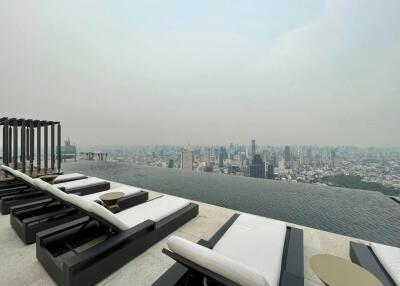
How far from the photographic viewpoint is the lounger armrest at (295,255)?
1.47 meters

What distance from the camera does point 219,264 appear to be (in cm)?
94

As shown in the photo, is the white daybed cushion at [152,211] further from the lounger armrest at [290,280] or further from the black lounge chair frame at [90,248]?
the lounger armrest at [290,280]

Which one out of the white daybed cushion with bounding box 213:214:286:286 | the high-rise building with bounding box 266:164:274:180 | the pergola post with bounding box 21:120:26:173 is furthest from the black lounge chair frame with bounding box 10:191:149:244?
the high-rise building with bounding box 266:164:274:180

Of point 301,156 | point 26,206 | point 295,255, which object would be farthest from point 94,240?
point 301,156

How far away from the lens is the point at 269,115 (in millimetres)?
15258

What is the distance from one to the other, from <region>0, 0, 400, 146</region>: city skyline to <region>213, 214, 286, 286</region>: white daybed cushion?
1119 cm

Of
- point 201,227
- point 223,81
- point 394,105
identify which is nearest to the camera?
point 201,227

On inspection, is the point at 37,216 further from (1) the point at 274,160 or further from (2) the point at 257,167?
(1) the point at 274,160

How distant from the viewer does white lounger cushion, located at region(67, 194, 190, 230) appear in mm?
1701

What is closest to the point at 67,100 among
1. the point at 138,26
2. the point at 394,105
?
the point at 138,26

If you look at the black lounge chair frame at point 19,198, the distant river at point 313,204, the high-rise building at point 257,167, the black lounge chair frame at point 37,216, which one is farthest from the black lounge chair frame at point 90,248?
the high-rise building at point 257,167

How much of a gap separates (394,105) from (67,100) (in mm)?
20171

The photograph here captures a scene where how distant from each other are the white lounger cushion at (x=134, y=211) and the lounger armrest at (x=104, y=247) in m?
0.10

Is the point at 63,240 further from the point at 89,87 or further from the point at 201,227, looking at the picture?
the point at 89,87
